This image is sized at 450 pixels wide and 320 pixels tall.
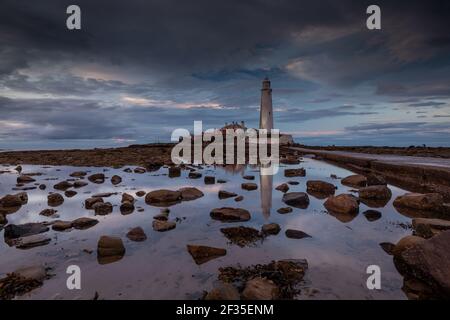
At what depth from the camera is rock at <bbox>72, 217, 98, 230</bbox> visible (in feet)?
20.2

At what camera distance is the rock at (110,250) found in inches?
179

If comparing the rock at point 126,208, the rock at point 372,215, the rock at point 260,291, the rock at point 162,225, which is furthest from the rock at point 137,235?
the rock at point 372,215

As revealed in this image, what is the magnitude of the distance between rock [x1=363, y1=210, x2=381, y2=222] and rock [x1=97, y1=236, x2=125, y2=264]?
579 cm

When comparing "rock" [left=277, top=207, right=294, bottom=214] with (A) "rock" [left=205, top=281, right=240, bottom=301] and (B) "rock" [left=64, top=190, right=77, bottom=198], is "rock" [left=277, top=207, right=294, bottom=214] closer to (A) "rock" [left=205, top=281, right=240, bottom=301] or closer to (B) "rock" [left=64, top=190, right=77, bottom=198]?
(A) "rock" [left=205, top=281, right=240, bottom=301]

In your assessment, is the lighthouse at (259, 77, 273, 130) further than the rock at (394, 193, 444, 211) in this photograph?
Yes

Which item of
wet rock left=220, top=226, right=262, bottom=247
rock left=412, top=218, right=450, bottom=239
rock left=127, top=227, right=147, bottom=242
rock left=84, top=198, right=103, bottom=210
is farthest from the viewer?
rock left=84, top=198, right=103, bottom=210

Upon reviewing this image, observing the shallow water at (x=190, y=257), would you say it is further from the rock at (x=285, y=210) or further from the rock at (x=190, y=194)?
the rock at (x=190, y=194)

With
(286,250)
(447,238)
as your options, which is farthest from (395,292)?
(286,250)

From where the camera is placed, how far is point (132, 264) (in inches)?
169

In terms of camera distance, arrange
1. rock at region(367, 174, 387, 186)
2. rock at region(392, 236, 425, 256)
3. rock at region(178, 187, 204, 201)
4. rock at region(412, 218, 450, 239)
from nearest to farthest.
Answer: rock at region(392, 236, 425, 256) → rock at region(412, 218, 450, 239) → rock at region(178, 187, 204, 201) → rock at region(367, 174, 387, 186)

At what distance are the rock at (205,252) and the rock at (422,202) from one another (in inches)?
242

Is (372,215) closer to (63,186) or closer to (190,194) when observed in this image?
(190,194)

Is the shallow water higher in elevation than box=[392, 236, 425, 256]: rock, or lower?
lower

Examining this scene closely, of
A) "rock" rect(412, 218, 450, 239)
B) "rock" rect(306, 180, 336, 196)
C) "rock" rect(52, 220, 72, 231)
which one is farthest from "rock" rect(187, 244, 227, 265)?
"rock" rect(306, 180, 336, 196)
